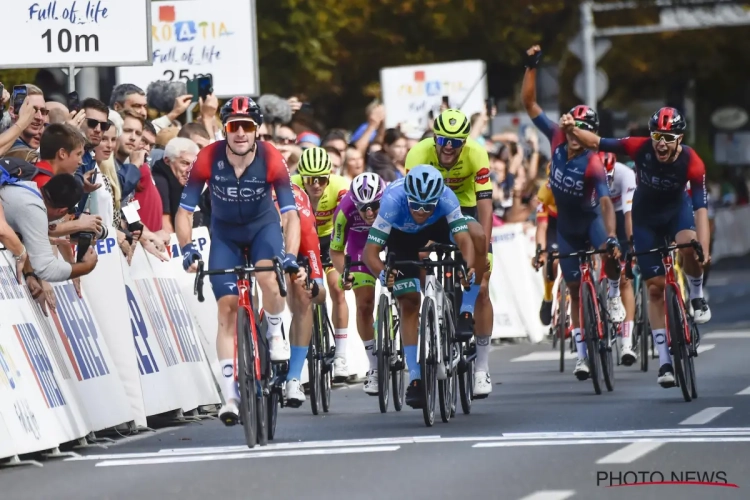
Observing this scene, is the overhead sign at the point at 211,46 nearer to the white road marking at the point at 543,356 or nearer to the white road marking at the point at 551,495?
the white road marking at the point at 543,356

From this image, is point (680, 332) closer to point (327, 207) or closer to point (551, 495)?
point (327, 207)

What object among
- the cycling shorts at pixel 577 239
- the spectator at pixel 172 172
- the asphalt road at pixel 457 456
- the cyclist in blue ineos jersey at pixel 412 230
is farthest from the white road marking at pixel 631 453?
the spectator at pixel 172 172

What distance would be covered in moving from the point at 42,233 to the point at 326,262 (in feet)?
16.3

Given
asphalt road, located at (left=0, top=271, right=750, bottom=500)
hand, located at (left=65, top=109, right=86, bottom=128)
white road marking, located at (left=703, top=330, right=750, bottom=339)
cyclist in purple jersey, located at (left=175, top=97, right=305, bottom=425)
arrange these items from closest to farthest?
asphalt road, located at (left=0, top=271, right=750, bottom=500) < cyclist in purple jersey, located at (left=175, top=97, right=305, bottom=425) < hand, located at (left=65, top=109, right=86, bottom=128) < white road marking, located at (left=703, top=330, right=750, bottom=339)

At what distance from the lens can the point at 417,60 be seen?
133 feet

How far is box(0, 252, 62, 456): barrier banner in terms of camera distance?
38.9ft

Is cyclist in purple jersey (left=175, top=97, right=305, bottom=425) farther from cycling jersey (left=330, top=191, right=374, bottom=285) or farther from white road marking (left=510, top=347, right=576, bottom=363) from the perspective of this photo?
white road marking (left=510, top=347, right=576, bottom=363)

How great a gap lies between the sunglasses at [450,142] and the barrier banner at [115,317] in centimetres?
254

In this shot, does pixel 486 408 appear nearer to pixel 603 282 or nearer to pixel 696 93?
pixel 603 282

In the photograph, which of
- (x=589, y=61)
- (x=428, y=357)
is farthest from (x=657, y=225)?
(x=589, y=61)

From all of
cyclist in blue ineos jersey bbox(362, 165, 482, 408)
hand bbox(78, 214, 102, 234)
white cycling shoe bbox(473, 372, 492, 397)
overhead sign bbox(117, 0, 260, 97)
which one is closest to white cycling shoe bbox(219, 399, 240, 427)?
hand bbox(78, 214, 102, 234)

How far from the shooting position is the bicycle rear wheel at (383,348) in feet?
47.5

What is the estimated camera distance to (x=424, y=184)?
13547mm

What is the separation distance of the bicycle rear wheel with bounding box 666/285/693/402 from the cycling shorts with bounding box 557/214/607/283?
199 cm
